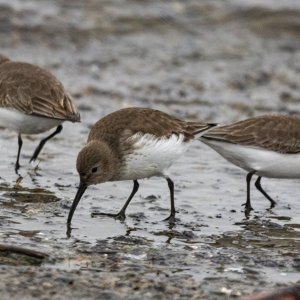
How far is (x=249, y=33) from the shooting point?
2073cm

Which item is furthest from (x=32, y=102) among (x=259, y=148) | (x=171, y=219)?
(x=259, y=148)

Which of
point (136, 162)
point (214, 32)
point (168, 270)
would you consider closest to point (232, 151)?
point (136, 162)

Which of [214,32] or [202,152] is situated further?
[214,32]

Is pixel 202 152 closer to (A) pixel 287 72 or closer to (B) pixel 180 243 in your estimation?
(B) pixel 180 243

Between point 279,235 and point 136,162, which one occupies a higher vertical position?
point 136,162

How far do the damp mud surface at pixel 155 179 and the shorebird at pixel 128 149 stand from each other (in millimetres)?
490

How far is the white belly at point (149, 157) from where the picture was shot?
31.4ft

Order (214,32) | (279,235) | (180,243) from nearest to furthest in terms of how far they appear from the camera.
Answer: (180,243) < (279,235) < (214,32)

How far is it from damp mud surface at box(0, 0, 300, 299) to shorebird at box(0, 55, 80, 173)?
0.61 meters

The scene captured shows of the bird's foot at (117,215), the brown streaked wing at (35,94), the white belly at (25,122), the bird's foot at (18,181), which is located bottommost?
the bird's foot at (117,215)

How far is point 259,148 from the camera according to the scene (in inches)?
425

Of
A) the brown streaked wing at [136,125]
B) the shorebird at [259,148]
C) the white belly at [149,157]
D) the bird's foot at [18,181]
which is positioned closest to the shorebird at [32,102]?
the bird's foot at [18,181]

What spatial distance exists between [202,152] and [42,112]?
298 centimetres

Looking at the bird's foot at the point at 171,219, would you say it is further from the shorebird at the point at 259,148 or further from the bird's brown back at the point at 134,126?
the shorebird at the point at 259,148
